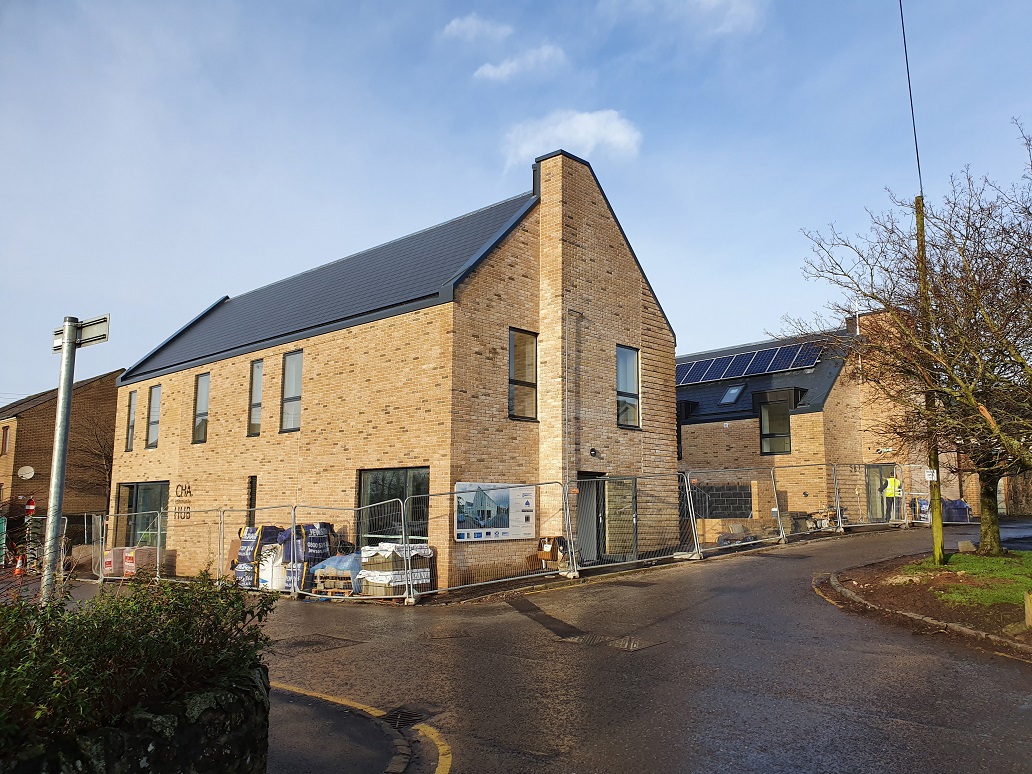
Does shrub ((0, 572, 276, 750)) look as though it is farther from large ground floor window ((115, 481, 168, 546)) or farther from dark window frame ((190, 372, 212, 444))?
large ground floor window ((115, 481, 168, 546))

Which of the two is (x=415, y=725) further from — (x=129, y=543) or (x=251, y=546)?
(x=129, y=543)

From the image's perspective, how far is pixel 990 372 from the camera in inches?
448

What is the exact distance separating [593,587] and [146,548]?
591 inches

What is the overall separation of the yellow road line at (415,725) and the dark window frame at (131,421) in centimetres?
2283

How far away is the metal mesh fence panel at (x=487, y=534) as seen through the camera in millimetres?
16094

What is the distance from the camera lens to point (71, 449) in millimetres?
37875

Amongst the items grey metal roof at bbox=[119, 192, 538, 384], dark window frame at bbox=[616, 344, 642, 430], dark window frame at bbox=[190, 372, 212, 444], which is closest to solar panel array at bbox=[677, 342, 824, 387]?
dark window frame at bbox=[616, 344, 642, 430]

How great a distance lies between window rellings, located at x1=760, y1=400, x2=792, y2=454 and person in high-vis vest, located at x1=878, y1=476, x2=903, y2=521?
3501 millimetres

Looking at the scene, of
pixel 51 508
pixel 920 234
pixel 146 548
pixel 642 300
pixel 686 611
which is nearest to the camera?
pixel 51 508

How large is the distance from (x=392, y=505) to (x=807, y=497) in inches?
652


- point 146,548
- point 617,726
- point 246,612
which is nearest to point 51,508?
point 246,612

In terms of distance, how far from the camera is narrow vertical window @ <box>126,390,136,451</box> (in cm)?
2884

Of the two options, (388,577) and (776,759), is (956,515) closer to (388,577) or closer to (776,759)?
(388,577)

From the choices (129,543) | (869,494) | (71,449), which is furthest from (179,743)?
(71,449)
